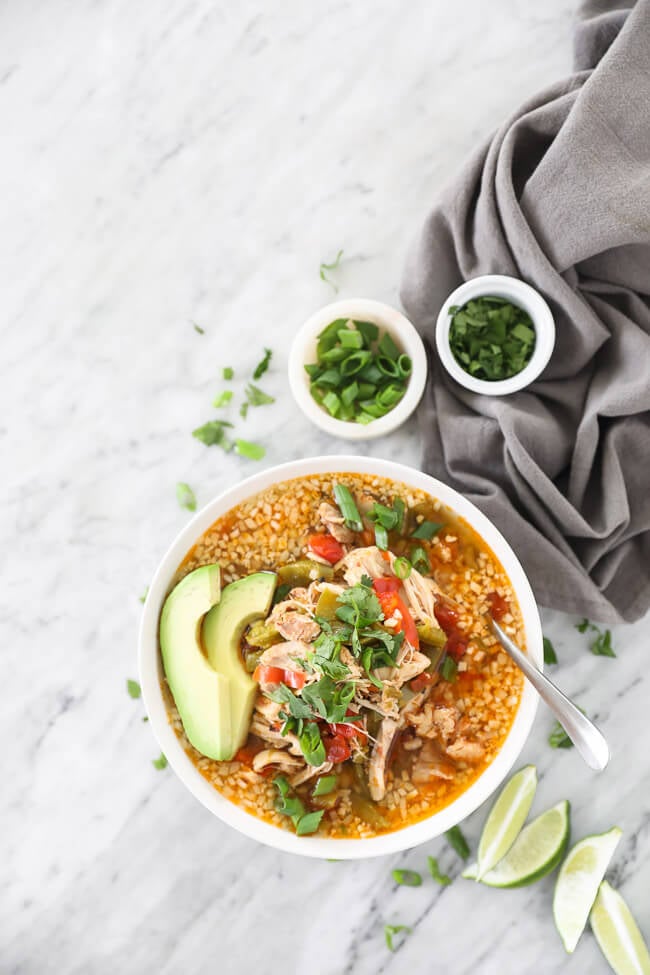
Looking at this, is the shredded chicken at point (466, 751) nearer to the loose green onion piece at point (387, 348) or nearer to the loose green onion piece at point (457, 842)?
the loose green onion piece at point (457, 842)

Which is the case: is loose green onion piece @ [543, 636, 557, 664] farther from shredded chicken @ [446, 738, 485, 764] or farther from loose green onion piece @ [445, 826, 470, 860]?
loose green onion piece @ [445, 826, 470, 860]

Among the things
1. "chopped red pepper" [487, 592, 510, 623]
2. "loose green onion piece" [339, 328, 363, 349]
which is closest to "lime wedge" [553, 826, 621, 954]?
"chopped red pepper" [487, 592, 510, 623]

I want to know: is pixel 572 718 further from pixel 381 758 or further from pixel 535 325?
pixel 535 325

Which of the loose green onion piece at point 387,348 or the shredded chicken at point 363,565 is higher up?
the loose green onion piece at point 387,348

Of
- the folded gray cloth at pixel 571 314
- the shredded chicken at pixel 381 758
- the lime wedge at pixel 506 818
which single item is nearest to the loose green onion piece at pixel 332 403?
the folded gray cloth at pixel 571 314

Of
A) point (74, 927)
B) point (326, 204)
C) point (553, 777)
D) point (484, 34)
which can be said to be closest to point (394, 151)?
point (326, 204)

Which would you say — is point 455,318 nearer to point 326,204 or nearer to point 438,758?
point 326,204
